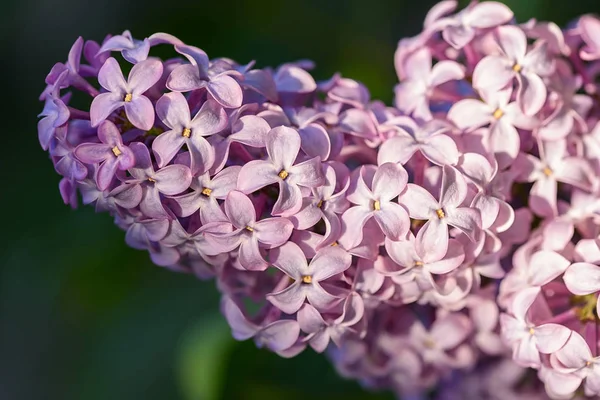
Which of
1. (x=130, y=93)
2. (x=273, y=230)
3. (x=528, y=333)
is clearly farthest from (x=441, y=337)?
(x=130, y=93)

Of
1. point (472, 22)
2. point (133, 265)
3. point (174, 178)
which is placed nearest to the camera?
point (174, 178)

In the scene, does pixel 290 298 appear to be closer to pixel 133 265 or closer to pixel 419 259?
pixel 419 259

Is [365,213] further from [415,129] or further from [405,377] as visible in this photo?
[405,377]

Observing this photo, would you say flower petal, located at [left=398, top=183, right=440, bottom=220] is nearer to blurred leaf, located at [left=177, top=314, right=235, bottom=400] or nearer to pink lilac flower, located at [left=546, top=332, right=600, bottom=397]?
pink lilac flower, located at [left=546, top=332, right=600, bottom=397]

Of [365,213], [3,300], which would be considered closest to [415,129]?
[365,213]

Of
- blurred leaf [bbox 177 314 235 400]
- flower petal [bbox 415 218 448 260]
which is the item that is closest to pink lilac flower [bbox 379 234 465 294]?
flower petal [bbox 415 218 448 260]

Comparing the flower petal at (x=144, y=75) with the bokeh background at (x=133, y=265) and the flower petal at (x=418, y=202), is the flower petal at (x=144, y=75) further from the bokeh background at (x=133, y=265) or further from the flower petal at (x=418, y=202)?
the bokeh background at (x=133, y=265)
